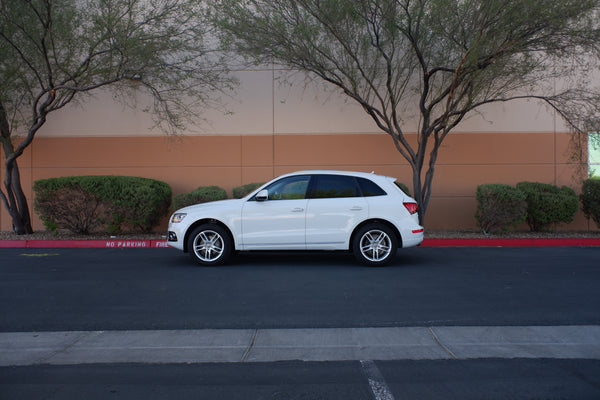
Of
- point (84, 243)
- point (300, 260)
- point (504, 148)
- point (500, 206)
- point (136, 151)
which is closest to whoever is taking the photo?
point (300, 260)

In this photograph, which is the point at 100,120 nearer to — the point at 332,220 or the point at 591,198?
the point at 332,220

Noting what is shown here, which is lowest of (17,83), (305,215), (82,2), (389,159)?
(305,215)

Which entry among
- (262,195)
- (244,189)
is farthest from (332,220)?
(244,189)

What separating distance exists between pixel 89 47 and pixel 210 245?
6.83m

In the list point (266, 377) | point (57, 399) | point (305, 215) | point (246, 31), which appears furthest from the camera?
point (246, 31)

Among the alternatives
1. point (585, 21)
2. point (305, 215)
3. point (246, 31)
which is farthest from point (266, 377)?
point (585, 21)

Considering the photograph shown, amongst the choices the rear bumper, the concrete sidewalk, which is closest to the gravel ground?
the rear bumper

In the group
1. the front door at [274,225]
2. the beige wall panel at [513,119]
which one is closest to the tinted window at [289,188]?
the front door at [274,225]

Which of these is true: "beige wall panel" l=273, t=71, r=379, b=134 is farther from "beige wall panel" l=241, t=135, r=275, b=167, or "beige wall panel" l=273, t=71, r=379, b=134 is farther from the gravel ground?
the gravel ground

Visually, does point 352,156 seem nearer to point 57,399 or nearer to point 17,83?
point 17,83

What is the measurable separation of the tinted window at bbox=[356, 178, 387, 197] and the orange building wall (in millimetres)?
5812

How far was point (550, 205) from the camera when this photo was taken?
43.8ft

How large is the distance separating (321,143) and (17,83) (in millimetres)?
8380

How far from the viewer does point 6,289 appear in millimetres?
7465
